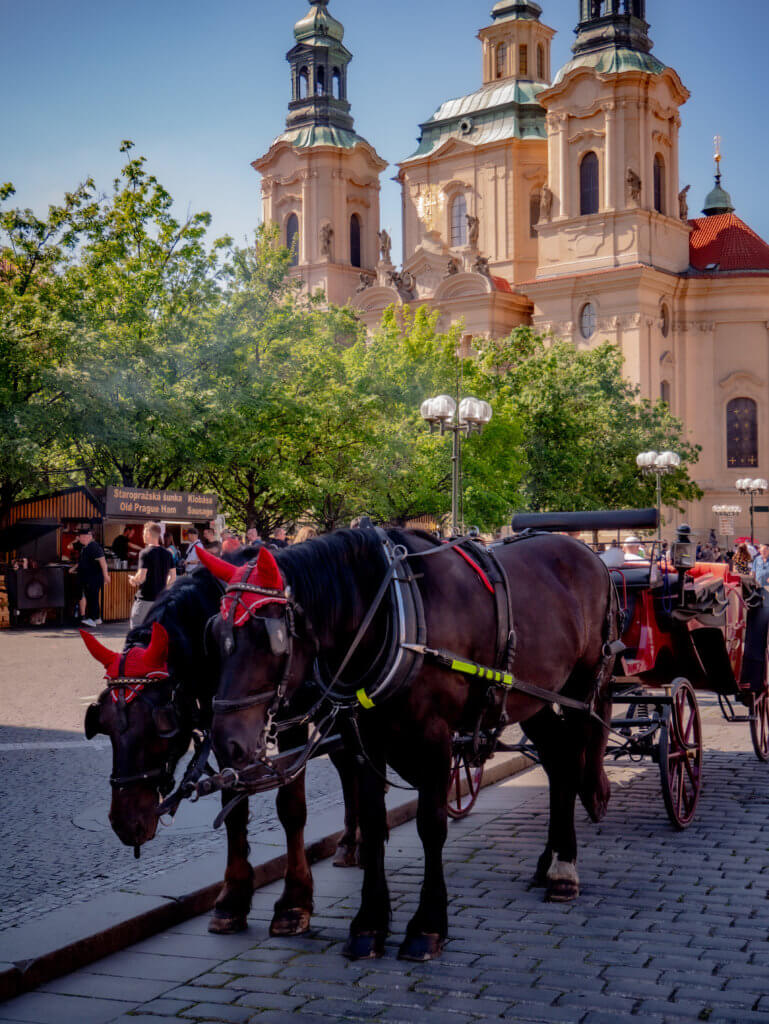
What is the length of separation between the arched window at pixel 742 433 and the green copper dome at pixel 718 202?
18.8 metres

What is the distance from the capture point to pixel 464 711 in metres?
5.24

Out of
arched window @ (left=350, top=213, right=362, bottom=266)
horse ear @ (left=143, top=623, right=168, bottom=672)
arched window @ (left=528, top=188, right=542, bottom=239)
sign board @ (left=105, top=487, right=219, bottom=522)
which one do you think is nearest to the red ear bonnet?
horse ear @ (left=143, top=623, right=168, bottom=672)

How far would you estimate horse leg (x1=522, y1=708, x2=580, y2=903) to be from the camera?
562cm

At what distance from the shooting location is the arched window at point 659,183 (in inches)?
2149

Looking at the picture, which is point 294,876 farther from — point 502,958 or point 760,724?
point 760,724

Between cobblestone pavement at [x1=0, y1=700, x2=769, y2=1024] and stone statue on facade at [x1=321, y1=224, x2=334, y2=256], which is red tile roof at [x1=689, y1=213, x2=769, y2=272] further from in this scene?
cobblestone pavement at [x1=0, y1=700, x2=769, y2=1024]

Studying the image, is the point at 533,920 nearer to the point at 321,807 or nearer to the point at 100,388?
the point at 321,807

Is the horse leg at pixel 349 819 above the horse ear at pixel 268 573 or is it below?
below

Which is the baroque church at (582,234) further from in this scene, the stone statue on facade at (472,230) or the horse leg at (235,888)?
the horse leg at (235,888)

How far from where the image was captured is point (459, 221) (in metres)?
61.5

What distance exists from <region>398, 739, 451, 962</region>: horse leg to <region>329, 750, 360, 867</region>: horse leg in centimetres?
144

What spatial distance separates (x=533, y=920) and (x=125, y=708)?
215 cm

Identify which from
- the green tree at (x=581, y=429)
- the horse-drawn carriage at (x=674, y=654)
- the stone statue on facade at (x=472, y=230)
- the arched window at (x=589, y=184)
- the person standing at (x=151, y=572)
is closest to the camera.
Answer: the horse-drawn carriage at (x=674, y=654)

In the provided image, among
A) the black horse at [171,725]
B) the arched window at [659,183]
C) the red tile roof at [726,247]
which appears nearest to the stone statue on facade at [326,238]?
the arched window at [659,183]
